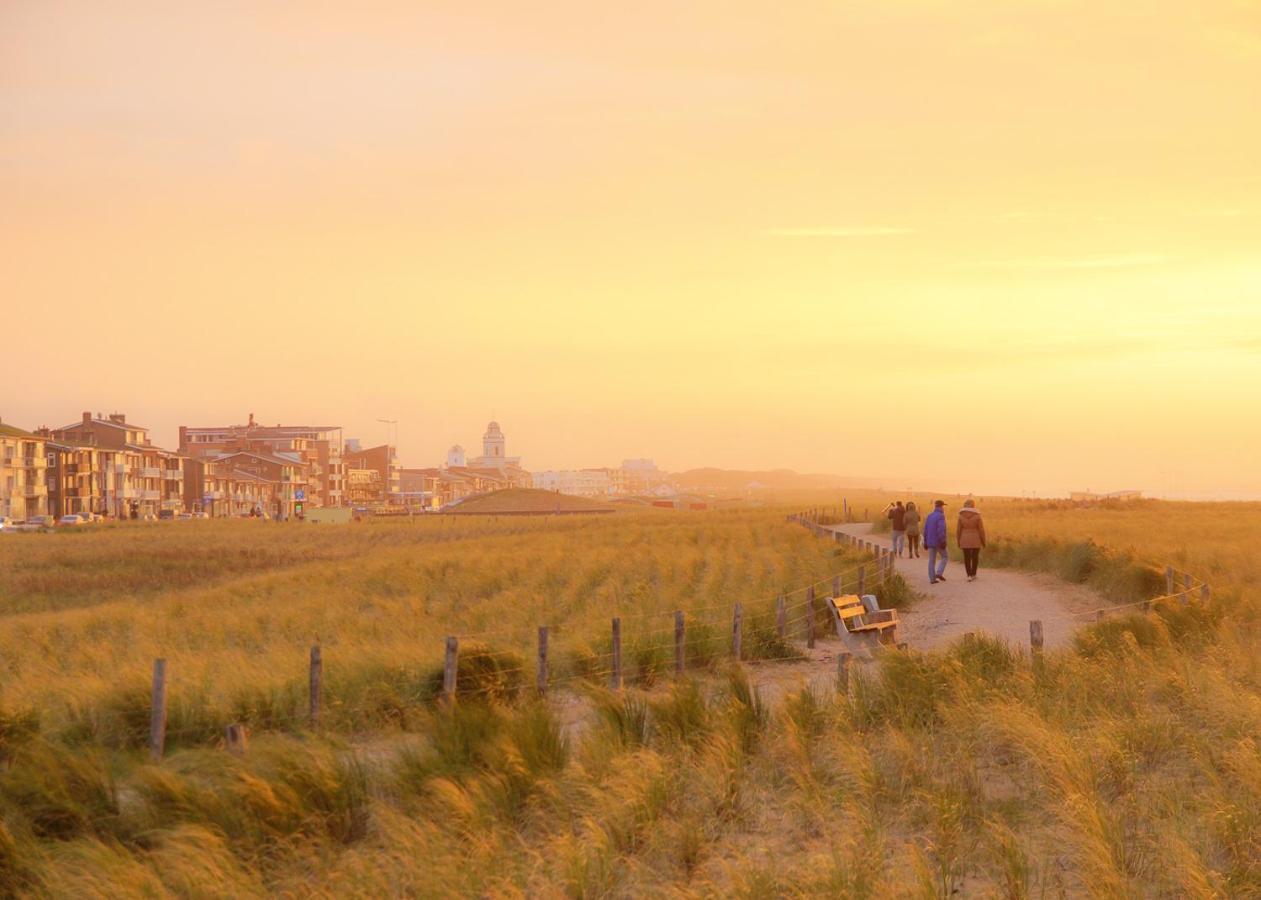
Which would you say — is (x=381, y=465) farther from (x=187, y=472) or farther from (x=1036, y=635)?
(x=1036, y=635)

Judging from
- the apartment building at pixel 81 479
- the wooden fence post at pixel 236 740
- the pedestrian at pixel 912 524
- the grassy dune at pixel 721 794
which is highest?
the apartment building at pixel 81 479

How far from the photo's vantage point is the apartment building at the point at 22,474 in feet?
320

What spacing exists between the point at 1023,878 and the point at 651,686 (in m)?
8.27

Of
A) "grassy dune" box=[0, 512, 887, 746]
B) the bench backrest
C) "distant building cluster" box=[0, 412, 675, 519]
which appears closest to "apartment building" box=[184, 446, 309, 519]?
"distant building cluster" box=[0, 412, 675, 519]

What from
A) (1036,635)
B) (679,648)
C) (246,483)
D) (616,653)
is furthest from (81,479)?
(1036,635)

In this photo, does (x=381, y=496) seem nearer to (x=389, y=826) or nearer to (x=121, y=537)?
(x=121, y=537)

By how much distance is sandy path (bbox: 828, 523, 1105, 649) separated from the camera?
19.8 metres

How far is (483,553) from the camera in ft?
142

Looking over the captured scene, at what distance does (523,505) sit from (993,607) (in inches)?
4308

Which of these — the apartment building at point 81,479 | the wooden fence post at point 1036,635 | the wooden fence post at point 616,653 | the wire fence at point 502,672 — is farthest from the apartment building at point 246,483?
the wooden fence post at point 1036,635

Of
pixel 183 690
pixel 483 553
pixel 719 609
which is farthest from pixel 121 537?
pixel 183 690

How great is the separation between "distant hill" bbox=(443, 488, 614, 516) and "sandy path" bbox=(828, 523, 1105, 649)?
9047 centimetres

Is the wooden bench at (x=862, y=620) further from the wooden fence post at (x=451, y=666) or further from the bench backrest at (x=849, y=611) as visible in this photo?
the wooden fence post at (x=451, y=666)

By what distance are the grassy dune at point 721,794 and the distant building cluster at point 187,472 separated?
319 feet
